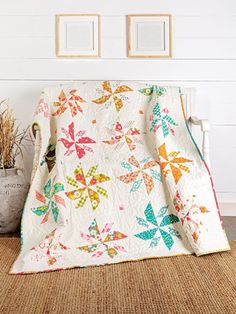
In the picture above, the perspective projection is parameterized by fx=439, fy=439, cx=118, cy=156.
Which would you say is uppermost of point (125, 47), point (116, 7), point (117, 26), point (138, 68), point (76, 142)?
point (116, 7)

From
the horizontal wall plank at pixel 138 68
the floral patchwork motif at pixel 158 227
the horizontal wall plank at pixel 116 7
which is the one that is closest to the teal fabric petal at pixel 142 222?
the floral patchwork motif at pixel 158 227

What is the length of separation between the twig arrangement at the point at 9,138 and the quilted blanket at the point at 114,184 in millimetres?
268

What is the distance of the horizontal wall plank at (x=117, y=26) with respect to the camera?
2561 mm

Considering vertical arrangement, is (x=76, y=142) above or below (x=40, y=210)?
above

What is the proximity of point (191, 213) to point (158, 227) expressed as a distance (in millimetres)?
158

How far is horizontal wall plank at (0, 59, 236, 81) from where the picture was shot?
258 cm

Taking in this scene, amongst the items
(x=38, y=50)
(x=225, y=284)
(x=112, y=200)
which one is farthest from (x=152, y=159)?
(x=38, y=50)

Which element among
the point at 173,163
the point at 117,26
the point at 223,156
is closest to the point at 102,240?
the point at 173,163

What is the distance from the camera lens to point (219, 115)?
8.58 feet

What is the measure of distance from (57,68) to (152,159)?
0.89 meters

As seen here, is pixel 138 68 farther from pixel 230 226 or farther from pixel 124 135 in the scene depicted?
pixel 230 226

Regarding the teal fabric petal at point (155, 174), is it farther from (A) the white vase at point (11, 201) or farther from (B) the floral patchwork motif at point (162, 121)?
(A) the white vase at point (11, 201)

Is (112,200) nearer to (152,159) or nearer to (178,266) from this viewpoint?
(152,159)

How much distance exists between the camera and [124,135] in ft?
7.17
